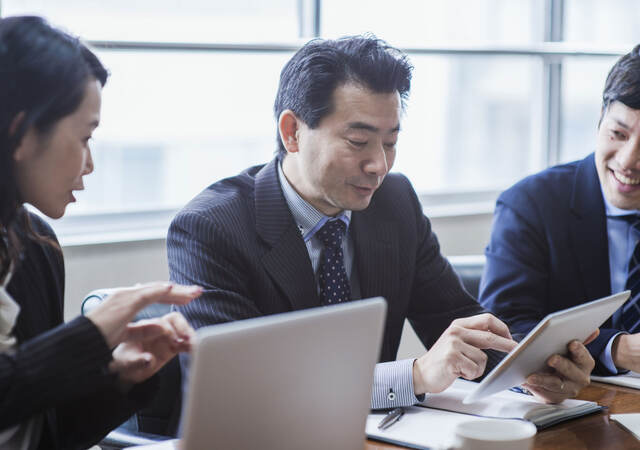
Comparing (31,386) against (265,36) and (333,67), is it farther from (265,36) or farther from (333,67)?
(265,36)

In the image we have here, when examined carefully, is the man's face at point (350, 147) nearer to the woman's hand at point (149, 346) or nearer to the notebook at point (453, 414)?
the notebook at point (453, 414)

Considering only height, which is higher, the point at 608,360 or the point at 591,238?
the point at 591,238

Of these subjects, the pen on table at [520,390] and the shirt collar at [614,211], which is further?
the shirt collar at [614,211]

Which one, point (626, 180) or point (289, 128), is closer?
point (289, 128)

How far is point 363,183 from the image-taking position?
201 cm

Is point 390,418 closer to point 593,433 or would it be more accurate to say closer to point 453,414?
point 453,414

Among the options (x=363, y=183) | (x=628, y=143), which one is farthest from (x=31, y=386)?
(x=628, y=143)

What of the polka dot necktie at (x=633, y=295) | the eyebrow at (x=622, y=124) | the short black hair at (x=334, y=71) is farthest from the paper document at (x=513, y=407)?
the eyebrow at (x=622, y=124)

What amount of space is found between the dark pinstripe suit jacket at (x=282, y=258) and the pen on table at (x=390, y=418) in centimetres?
40

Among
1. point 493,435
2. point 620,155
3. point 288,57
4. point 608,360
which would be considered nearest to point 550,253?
point 620,155

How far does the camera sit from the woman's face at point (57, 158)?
4.64 feet

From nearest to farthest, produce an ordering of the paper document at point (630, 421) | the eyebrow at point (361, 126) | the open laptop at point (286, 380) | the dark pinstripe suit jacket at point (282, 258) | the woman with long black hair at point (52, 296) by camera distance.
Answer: the open laptop at point (286, 380), the woman with long black hair at point (52, 296), the paper document at point (630, 421), the dark pinstripe suit jacket at point (282, 258), the eyebrow at point (361, 126)

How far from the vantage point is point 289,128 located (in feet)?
6.79

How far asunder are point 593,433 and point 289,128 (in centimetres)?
98
